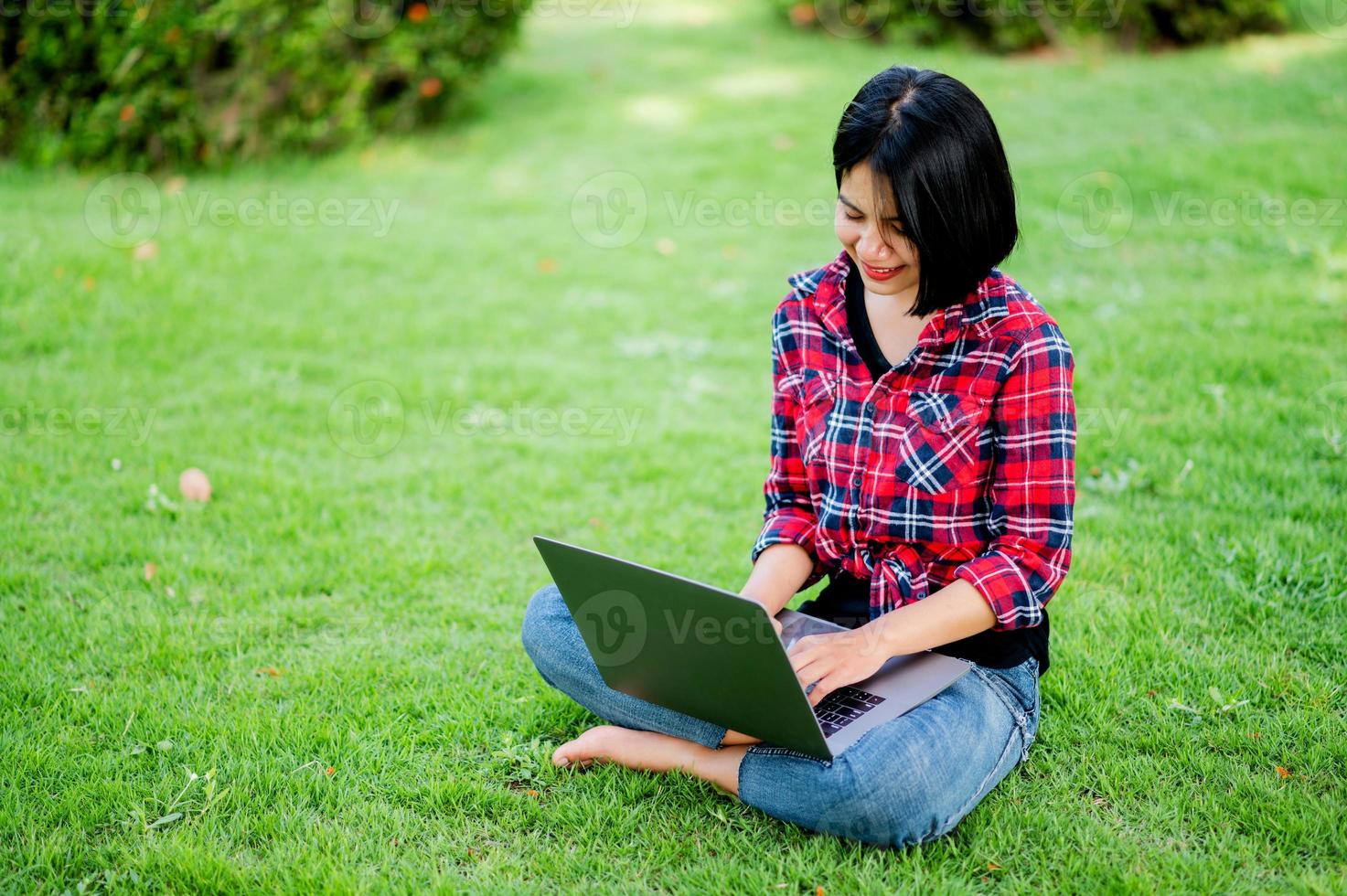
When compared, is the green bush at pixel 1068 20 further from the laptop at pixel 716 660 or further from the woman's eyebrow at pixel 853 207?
the laptop at pixel 716 660

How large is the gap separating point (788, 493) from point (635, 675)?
61 cm

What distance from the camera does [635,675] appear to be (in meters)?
2.43

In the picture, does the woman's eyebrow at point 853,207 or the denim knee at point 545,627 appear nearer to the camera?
the woman's eyebrow at point 853,207

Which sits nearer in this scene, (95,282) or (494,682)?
(494,682)

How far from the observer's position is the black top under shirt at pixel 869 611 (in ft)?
8.00

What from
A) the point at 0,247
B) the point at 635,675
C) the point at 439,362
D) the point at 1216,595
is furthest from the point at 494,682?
the point at 0,247

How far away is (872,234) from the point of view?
2.23 metres

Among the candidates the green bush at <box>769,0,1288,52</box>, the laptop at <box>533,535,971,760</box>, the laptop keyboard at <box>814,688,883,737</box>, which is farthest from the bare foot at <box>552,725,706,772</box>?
the green bush at <box>769,0,1288,52</box>

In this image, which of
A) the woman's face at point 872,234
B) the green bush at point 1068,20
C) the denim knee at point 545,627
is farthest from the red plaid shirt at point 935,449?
the green bush at point 1068,20

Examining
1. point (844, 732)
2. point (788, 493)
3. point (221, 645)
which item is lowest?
point (221, 645)

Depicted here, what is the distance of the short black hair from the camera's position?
2113mm

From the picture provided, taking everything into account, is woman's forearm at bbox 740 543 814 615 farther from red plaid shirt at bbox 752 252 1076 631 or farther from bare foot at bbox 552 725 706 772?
bare foot at bbox 552 725 706 772

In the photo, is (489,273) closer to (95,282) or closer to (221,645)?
(95,282)

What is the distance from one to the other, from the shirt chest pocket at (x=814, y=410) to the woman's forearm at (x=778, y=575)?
22cm
